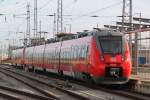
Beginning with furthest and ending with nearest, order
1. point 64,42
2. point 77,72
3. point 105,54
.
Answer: point 64,42, point 77,72, point 105,54

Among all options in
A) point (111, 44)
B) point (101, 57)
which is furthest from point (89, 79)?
point (111, 44)

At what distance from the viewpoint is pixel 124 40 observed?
25.6 m

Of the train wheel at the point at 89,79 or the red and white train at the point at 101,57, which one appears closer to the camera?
the red and white train at the point at 101,57

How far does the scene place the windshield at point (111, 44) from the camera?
995 inches

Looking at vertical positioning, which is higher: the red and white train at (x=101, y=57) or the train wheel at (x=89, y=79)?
the red and white train at (x=101, y=57)

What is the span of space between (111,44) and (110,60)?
1.02 metres

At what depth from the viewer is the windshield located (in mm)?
25281

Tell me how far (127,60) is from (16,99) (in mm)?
8480

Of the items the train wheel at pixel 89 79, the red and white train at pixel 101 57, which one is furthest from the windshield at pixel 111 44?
the train wheel at pixel 89 79

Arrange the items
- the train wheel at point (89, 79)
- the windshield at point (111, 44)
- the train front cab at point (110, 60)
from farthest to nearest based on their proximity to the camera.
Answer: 1. the train wheel at point (89, 79)
2. the windshield at point (111, 44)
3. the train front cab at point (110, 60)

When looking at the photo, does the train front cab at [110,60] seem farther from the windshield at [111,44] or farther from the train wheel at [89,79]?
the train wheel at [89,79]

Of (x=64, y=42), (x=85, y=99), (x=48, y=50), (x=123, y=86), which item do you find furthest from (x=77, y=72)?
(x=48, y=50)

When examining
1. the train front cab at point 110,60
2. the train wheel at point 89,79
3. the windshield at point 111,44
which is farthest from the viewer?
the train wheel at point 89,79

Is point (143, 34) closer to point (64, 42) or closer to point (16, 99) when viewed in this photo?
point (64, 42)
